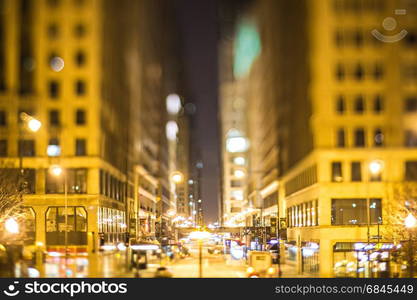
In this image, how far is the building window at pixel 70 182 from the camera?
8581 centimetres

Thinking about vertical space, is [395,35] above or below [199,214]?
above

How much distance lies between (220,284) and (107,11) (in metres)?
85.3

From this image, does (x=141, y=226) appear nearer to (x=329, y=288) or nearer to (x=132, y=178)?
(x=132, y=178)

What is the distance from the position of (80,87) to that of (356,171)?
38.2m

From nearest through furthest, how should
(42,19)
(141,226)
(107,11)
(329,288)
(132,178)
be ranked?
(329,288)
(42,19)
(107,11)
(141,226)
(132,178)

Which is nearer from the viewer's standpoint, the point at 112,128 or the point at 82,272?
the point at 82,272

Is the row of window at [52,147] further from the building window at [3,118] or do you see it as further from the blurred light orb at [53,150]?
the building window at [3,118]

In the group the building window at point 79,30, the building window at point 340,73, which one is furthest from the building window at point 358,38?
the building window at point 79,30

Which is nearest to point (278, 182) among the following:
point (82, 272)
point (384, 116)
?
point (384, 116)

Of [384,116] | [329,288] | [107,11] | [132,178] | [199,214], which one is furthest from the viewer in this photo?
[132,178]

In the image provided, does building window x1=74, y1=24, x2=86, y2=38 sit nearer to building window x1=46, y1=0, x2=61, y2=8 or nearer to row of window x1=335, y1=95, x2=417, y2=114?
building window x1=46, y1=0, x2=61, y2=8

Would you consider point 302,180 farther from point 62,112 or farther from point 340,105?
point 62,112

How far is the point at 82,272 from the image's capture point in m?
31.6

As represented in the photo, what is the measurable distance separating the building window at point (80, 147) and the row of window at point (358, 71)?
3451cm
